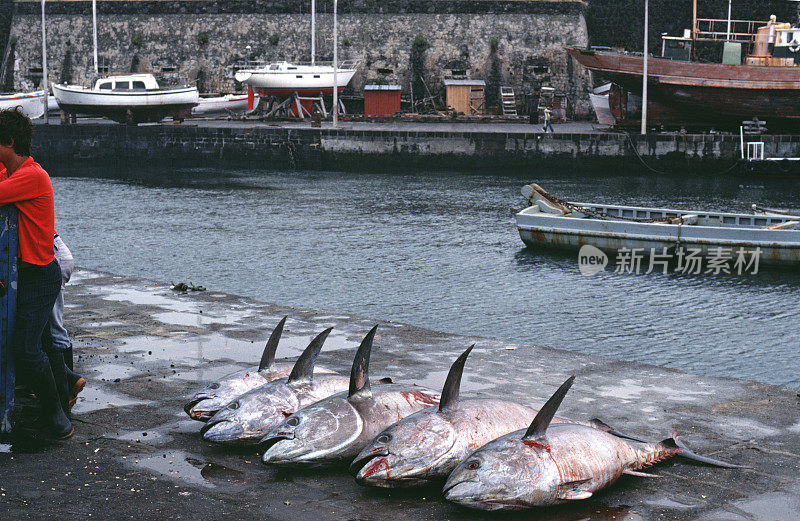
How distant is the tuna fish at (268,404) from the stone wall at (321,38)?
40490 millimetres

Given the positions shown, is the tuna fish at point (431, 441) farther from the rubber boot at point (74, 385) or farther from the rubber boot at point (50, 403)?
the rubber boot at point (74, 385)

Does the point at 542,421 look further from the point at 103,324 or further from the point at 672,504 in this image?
the point at 103,324

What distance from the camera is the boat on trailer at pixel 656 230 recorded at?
18.4 m

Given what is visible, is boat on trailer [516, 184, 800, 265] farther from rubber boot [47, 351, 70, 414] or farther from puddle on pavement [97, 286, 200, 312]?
rubber boot [47, 351, 70, 414]

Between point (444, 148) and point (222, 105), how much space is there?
49.5 feet

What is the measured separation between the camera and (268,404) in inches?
219

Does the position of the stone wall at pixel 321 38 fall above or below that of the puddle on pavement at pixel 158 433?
above

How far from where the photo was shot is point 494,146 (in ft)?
112

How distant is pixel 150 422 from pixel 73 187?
2748 cm

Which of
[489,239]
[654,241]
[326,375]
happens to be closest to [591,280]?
[654,241]

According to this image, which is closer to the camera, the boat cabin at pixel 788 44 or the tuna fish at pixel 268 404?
the tuna fish at pixel 268 404

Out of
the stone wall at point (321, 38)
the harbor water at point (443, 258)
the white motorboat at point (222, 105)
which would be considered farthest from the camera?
the stone wall at point (321, 38)

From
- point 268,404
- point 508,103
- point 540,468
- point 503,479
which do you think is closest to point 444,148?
point 508,103

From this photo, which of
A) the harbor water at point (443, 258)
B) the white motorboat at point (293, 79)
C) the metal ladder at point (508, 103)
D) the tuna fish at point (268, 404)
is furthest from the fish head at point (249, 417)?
the metal ladder at point (508, 103)
